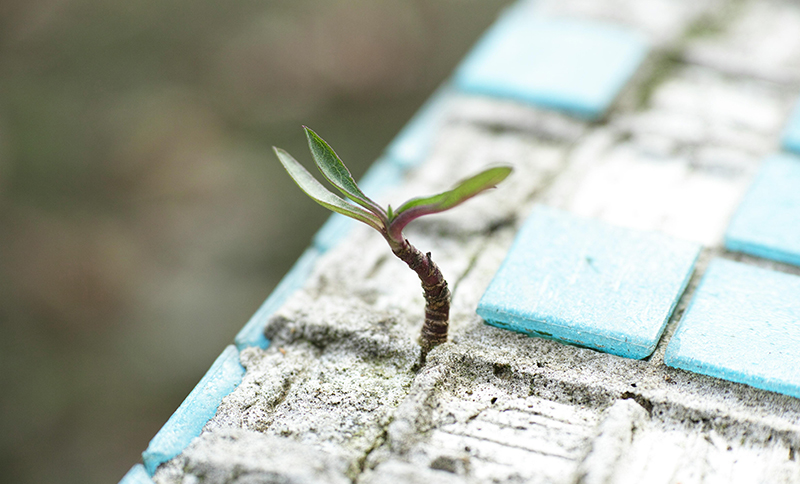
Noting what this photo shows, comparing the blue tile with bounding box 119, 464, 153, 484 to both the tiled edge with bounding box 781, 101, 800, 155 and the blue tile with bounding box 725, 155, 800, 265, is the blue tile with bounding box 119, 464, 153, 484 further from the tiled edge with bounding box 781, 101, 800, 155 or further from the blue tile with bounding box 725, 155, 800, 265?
the tiled edge with bounding box 781, 101, 800, 155

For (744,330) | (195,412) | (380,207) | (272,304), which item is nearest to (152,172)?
(272,304)

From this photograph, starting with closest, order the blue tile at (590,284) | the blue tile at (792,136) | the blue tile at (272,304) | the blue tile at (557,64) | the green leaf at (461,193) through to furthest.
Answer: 1. the green leaf at (461,193)
2. the blue tile at (590,284)
3. the blue tile at (272,304)
4. the blue tile at (792,136)
5. the blue tile at (557,64)

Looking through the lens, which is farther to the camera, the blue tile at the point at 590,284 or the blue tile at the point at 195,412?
the blue tile at the point at 590,284

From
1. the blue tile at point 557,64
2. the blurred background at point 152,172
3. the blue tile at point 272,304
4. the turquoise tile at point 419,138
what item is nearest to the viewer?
the blue tile at point 272,304

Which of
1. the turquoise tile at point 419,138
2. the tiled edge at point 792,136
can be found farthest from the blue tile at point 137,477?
the tiled edge at point 792,136

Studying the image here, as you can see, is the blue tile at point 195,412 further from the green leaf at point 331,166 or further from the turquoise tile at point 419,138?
the turquoise tile at point 419,138

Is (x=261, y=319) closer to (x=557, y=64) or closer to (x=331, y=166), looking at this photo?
(x=331, y=166)

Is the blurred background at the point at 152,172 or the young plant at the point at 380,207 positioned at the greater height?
the blurred background at the point at 152,172
